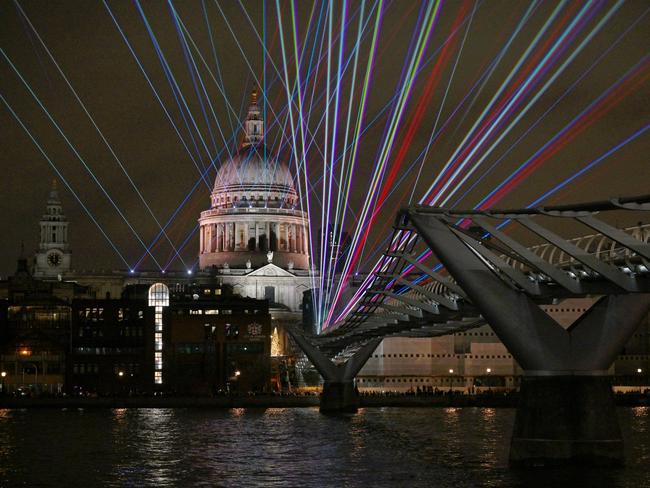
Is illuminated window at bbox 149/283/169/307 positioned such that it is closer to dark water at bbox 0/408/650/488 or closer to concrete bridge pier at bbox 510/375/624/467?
dark water at bbox 0/408/650/488

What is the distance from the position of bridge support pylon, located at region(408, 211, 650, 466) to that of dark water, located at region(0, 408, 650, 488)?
3.09 feet

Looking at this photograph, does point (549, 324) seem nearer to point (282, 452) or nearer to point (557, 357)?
point (557, 357)

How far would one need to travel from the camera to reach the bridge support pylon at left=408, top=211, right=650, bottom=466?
46.7 metres

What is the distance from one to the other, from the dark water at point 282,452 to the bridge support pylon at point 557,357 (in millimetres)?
940

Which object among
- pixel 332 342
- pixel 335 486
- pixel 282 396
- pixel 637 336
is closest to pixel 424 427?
pixel 332 342

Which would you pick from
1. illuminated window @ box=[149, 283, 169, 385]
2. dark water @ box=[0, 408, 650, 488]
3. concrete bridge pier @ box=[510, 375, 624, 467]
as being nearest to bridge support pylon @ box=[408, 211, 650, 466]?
concrete bridge pier @ box=[510, 375, 624, 467]

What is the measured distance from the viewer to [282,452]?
6488 centimetres

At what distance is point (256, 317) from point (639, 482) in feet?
354

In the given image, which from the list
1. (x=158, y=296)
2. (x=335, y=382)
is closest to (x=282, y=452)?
(x=335, y=382)

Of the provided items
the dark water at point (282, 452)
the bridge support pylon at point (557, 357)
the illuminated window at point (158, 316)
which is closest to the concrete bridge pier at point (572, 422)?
the bridge support pylon at point (557, 357)

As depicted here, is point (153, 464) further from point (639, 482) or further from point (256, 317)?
point (256, 317)

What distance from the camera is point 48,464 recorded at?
59.9m

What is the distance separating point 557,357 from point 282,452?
20471mm

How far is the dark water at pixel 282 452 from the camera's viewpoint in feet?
168
